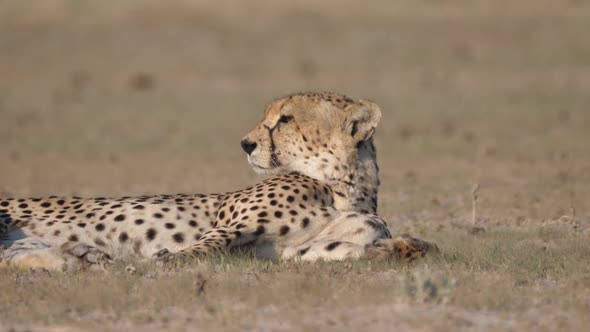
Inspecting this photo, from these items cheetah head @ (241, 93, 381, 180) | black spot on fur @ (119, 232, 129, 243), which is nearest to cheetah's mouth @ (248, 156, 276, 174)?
cheetah head @ (241, 93, 381, 180)

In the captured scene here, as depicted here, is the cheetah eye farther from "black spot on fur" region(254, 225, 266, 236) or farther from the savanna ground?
the savanna ground

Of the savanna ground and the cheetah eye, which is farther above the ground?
the cheetah eye

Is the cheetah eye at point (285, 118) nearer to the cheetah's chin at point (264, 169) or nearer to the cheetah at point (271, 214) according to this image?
the cheetah at point (271, 214)

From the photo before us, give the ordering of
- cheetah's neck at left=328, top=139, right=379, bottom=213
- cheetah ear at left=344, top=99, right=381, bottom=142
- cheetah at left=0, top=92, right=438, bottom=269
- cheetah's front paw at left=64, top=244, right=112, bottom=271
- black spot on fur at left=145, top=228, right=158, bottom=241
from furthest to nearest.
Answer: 1. cheetah ear at left=344, top=99, right=381, bottom=142
2. cheetah's neck at left=328, top=139, right=379, bottom=213
3. black spot on fur at left=145, top=228, right=158, bottom=241
4. cheetah at left=0, top=92, right=438, bottom=269
5. cheetah's front paw at left=64, top=244, right=112, bottom=271

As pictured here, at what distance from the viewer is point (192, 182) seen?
35.8 ft

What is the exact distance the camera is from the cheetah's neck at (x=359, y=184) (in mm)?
6164

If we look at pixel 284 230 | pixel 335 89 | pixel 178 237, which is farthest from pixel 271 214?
pixel 335 89

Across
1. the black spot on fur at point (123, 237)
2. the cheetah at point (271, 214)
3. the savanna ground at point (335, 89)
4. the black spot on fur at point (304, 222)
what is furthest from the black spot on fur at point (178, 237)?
the black spot on fur at point (304, 222)

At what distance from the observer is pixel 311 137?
6305mm

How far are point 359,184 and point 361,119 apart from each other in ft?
1.22

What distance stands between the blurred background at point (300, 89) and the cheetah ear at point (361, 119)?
6.42ft

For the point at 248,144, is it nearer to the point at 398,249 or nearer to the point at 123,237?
the point at 123,237

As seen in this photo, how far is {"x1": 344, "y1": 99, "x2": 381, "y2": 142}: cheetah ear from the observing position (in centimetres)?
628

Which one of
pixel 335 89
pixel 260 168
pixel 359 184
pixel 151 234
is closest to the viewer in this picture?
pixel 151 234
